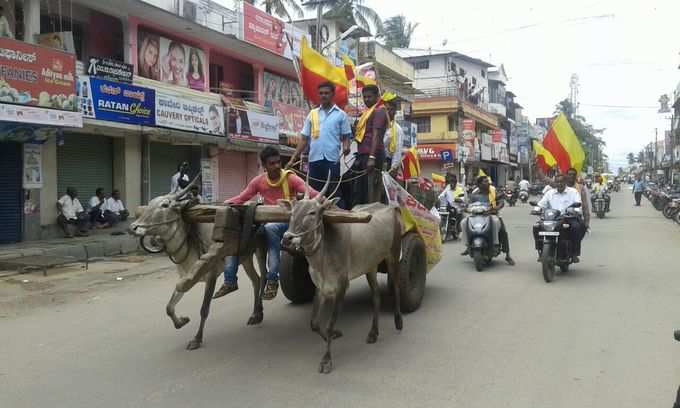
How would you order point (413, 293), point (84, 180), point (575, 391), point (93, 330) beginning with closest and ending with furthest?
point (575, 391) < point (93, 330) < point (413, 293) < point (84, 180)

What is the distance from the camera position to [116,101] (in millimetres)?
13742

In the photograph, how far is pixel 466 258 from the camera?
11125 millimetres

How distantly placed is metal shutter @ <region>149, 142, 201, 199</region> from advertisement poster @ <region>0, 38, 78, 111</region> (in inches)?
187

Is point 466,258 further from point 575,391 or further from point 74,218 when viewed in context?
point 74,218

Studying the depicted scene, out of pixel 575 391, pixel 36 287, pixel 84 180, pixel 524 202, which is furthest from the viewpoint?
pixel 524 202

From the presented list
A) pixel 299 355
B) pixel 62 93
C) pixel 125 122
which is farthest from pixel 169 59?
pixel 299 355

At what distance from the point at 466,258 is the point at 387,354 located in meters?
6.45

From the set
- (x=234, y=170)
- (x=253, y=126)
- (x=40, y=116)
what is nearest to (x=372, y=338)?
(x=40, y=116)

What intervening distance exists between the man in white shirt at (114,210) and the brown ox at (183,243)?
9964mm

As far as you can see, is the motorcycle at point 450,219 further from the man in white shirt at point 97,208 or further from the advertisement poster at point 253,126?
the man in white shirt at point 97,208

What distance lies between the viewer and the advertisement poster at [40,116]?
419 inches

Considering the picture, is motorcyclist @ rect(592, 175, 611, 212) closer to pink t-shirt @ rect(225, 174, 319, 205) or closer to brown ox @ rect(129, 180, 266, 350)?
pink t-shirt @ rect(225, 174, 319, 205)

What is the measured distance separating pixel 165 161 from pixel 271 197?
12672mm

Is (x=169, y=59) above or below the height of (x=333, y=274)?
above
